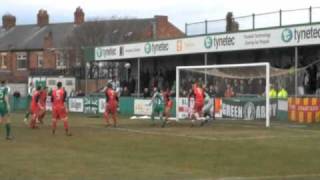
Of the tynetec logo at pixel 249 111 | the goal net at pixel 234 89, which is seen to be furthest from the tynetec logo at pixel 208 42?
the tynetec logo at pixel 249 111

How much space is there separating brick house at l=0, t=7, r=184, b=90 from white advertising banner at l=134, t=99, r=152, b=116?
121 ft

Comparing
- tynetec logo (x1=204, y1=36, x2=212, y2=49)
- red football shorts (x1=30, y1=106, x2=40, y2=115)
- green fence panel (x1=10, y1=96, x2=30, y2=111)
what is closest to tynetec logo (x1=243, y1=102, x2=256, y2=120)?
tynetec logo (x1=204, y1=36, x2=212, y2=49)

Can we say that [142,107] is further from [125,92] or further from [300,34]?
[300,34]

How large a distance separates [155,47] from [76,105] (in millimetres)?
8033

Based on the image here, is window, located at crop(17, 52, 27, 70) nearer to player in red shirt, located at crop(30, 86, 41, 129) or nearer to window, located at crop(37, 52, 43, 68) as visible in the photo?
window, located at crop(37, 52, 43, 68)

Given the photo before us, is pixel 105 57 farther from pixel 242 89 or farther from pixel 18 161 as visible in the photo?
pixel 18 161

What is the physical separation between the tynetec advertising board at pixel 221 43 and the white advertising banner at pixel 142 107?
13.8 feet

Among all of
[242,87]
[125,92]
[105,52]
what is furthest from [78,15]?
[242,87]

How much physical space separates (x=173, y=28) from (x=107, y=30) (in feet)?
30.8

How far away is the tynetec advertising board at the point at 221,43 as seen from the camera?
123 ft

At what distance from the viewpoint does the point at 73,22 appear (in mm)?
92875

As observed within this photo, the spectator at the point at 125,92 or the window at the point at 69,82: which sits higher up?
the window at the point at 69,82

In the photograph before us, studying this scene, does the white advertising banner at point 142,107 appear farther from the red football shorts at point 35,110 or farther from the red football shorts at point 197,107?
the red football shorts at point 35,110

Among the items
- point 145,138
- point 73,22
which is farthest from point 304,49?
point 73,22
